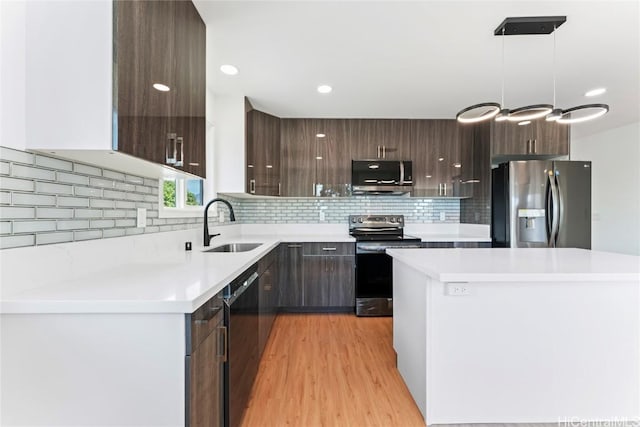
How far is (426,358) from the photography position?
1.59 metres

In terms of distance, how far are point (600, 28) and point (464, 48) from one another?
0.82 m

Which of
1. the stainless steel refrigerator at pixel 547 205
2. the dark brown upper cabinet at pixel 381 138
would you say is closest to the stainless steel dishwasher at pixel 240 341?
the dark brown upper cabinet at pixel 381 138

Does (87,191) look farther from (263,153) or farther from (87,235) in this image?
(263,153)

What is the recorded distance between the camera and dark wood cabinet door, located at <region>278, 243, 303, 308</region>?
3447mm

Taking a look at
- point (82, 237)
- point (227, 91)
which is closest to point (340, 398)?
point (82, 237)

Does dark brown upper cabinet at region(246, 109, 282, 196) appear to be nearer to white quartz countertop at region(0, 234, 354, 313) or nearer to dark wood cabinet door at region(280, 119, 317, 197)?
dark wood cabinet door at region(280, 119, 317, 197)

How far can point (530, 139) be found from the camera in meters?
3.54

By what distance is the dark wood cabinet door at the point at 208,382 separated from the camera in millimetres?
984

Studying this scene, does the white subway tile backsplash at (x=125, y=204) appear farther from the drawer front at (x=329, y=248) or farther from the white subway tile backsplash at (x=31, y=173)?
the drawer front at (x=329, y=248)

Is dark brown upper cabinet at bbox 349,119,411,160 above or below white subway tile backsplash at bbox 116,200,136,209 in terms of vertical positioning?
above

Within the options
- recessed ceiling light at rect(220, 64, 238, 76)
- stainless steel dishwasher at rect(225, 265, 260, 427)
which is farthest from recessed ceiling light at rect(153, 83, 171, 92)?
recessed ceiling light at rect(220, 64, 238, 76)

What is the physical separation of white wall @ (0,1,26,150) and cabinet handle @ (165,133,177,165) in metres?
0.48

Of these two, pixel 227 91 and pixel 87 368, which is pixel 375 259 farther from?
pixel 87 368

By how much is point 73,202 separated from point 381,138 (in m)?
3.24
